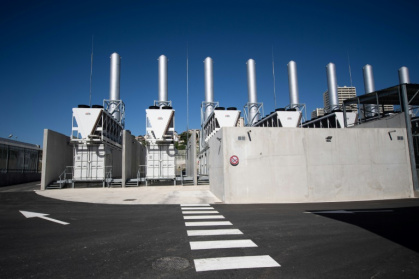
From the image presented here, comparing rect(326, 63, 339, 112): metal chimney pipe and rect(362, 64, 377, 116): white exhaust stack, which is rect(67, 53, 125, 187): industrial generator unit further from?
rect(362, 64, 377, 116): white exhaust stack

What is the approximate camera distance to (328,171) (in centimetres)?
1360

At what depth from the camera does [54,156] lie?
821 inches

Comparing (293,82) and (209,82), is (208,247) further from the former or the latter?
(293,82)

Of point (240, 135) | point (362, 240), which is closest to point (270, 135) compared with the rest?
point (240, 135)

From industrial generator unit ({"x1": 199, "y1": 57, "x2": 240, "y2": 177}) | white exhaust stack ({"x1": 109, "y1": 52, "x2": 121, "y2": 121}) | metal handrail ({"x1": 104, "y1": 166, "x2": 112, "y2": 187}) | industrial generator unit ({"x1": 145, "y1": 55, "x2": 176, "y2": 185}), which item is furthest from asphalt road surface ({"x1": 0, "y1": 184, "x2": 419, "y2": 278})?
white exhaust stack ({"x1": 109, "y1": 52, "x2": 121, "y2": 121})

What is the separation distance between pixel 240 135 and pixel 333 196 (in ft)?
21.4

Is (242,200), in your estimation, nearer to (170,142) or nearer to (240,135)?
(240,135)

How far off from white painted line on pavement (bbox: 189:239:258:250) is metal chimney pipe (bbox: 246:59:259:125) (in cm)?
3268

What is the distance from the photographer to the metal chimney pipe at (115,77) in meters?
30.1

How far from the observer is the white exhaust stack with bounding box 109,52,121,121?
97.1 feet

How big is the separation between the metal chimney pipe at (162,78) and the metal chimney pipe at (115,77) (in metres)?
5.41

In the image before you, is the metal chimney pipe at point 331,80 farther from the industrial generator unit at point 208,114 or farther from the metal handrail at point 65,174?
the metal handrail at point 65,174

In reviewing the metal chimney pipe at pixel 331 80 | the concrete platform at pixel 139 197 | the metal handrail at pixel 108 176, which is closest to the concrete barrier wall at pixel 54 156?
the concrete platform at pixel 139 197

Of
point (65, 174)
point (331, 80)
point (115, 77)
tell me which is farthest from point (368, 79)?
point (65, 174)
